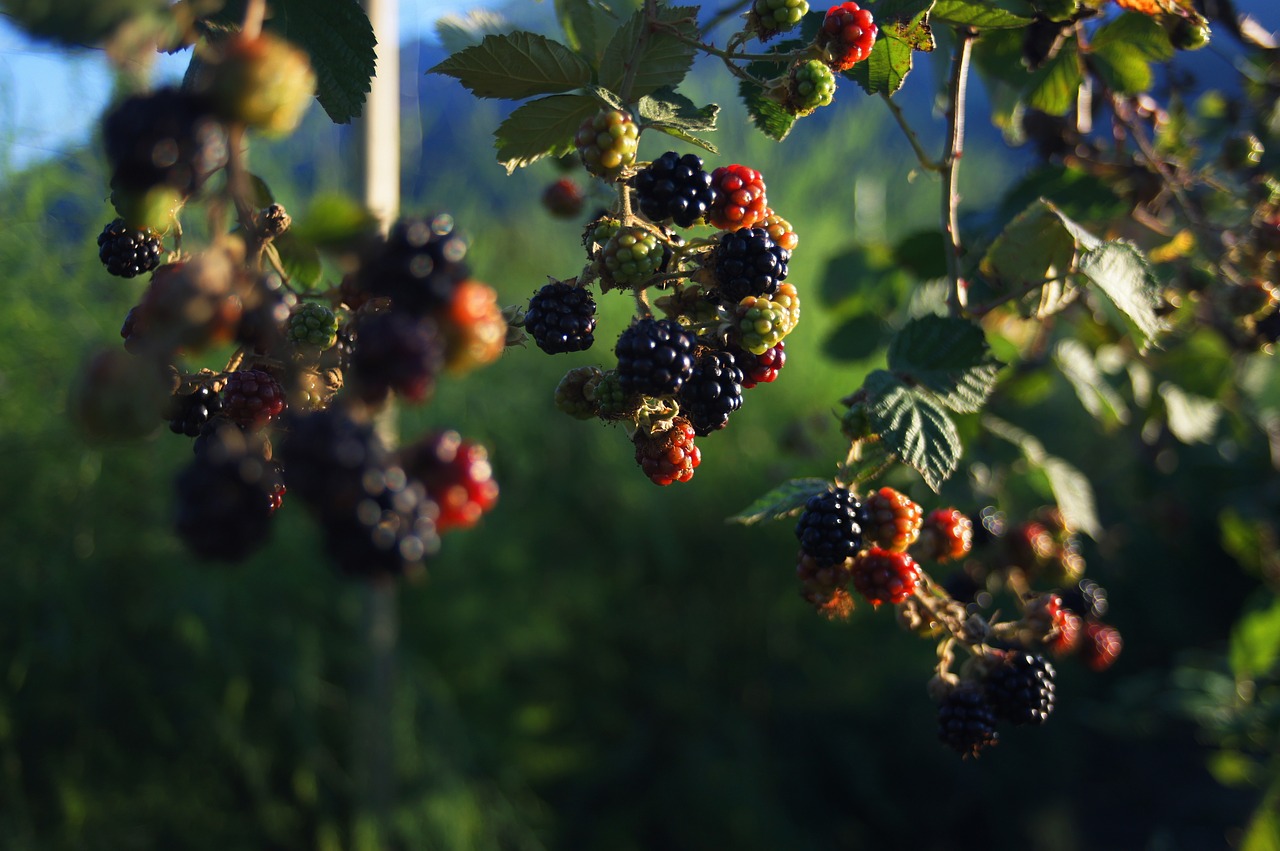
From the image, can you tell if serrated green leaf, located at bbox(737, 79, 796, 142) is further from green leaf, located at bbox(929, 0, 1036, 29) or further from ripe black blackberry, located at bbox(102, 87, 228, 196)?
ripe black blackberry, located at bbox(102, 87, 228, 196)

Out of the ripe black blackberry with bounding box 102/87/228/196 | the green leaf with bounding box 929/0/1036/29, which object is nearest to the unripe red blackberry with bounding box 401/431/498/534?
the ripe black blackberry with bounding box 102/87/228/196

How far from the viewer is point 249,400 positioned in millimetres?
708

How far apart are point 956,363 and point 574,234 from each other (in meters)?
4.64

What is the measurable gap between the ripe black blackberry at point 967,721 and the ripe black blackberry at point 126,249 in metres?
0.89

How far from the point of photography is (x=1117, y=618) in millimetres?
4934

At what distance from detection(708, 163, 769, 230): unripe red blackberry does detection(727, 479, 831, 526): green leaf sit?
288 mm

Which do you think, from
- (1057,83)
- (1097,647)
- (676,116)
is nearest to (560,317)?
(676,116)

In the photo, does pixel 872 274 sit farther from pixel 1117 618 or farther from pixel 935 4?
pixel 1117 618

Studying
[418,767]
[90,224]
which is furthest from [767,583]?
[90,224]

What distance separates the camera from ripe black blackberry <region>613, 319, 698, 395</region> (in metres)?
0.73

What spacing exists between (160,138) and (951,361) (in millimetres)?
Answer: 827

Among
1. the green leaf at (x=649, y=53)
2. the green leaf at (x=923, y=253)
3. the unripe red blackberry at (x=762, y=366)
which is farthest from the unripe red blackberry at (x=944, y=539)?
the green leaf at (x=923, y=253)

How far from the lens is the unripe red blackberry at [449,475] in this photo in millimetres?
491

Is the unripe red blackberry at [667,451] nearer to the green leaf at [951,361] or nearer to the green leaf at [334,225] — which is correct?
the green leaf at [951,361]
